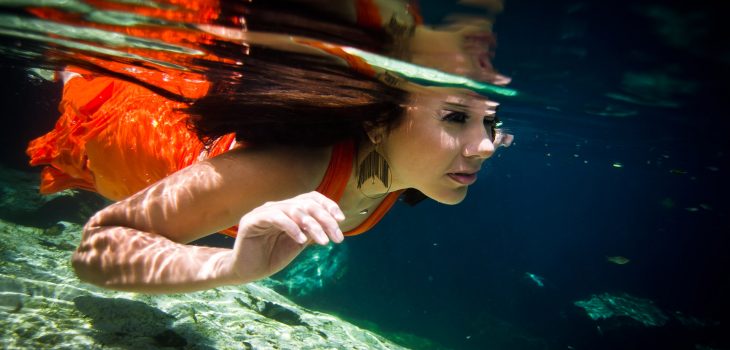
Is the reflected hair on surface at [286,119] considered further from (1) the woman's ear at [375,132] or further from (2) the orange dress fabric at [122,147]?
(2) the orange dress fabric at [122,147]

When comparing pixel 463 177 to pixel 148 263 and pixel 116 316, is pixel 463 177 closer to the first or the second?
pixel 148 263

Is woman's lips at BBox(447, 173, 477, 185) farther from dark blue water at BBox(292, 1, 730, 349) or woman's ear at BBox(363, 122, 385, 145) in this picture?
dark blue water at BBox(292, 1, 730, 349)

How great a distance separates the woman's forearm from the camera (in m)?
1.98

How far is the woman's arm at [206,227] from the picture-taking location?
1763 millimetres

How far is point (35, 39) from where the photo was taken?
593cm

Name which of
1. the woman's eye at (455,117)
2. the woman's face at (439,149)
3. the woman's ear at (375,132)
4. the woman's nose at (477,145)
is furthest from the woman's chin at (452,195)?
the woman's ear at (375,132)

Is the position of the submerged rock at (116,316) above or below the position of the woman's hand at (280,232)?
below

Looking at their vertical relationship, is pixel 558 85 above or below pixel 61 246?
above

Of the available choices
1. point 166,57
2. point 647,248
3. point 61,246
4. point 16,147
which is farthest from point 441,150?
point 647,248

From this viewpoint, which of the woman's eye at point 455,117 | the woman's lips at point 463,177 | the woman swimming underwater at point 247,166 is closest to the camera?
the woman swimming underwater at point 247,166

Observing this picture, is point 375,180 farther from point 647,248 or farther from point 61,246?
point 647,248

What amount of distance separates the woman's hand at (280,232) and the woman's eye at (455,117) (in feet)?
5.60

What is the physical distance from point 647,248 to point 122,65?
82.0m

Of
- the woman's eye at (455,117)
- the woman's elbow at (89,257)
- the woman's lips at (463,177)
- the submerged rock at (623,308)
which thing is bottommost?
the submerged rock at (623,308)
